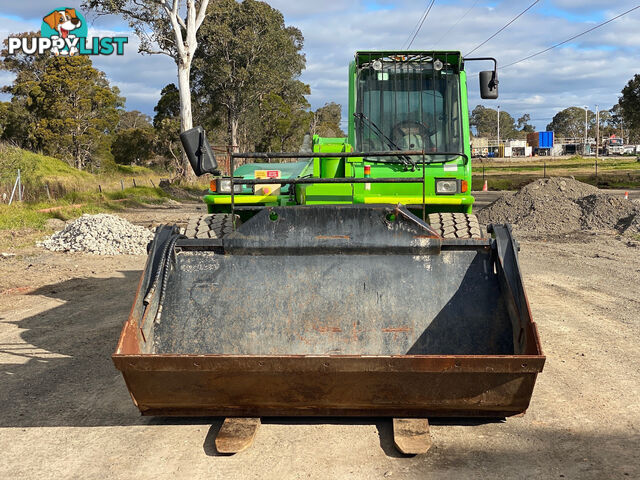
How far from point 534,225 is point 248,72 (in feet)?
97.3

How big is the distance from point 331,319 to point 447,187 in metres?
2.37

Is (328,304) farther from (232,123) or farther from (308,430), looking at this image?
(232,123)

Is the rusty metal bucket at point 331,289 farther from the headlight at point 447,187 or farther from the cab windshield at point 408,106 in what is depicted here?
the cab windshield at point 408,106

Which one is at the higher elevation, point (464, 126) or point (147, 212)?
point (464, 126)

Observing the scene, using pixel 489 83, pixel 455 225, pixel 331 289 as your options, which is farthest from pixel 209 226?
pixel 489 83

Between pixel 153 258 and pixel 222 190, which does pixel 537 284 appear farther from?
pixel 153 258

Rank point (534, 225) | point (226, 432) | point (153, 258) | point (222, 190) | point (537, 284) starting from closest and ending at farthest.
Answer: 1. point (226, 432)
2. point (153, 258)
3. point (222, 190)
4. point (537, 284)
5. point (534, 225)

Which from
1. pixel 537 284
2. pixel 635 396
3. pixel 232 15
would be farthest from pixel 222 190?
pixel 232 15

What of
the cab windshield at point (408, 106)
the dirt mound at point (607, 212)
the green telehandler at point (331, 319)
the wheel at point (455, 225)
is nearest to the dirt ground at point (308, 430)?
the green telehandler at point (331, 319)

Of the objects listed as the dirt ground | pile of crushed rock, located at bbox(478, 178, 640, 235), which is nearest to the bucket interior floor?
the dirt ground

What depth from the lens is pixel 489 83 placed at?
7.48 meters

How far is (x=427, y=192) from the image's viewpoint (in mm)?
6805

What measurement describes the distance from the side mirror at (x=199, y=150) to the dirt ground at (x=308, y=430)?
1.76m

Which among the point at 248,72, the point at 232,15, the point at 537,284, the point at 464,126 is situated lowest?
the point at 537,284
